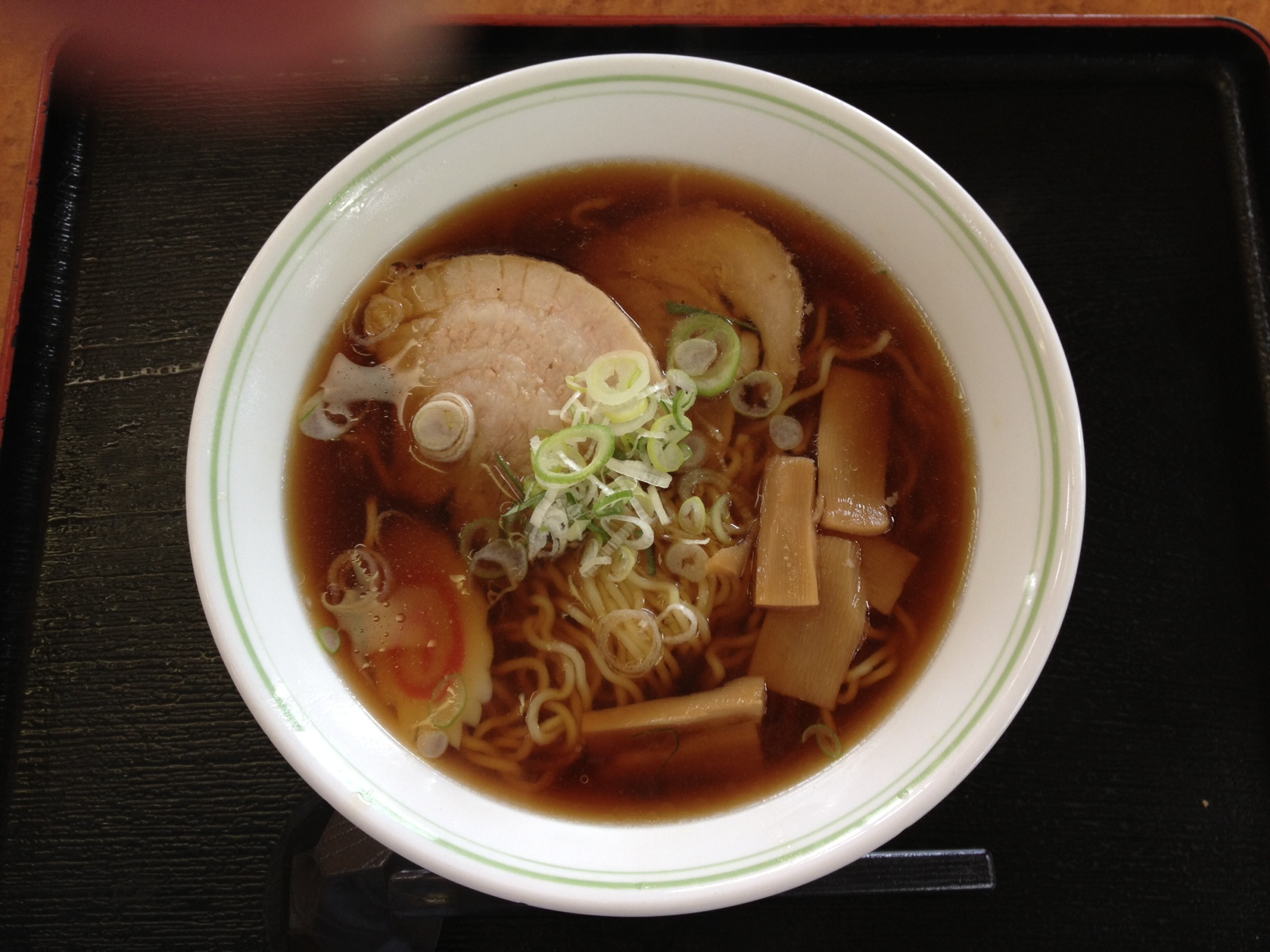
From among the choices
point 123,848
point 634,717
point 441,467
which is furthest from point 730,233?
point 123,848

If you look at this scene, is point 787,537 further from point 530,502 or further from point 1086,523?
point 1086,523

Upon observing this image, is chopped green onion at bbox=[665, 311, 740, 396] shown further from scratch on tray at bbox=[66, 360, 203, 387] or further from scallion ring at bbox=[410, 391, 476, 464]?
scratch on tray at bbox=[66, 360, 203, 387]

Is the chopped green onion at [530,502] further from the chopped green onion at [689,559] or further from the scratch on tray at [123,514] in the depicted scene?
the scratch on tray at [123,514]

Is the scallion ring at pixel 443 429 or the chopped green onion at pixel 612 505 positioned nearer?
the chopped green onion at pixel 612 505

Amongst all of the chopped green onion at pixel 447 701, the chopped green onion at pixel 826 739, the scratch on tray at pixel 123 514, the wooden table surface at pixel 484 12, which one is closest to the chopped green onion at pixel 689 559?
the chopped green onion at pixel 826 739

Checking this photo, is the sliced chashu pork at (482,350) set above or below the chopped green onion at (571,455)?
above

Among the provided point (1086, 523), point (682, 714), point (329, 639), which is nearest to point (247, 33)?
point (329, 639)
